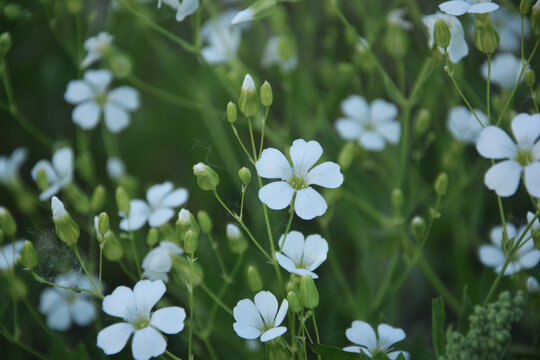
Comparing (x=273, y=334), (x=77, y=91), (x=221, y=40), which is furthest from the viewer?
(x=221, y=40)

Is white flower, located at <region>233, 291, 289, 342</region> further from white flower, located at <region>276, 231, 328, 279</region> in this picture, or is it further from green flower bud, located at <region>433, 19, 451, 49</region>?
green flower bud, located at <region>433, 19, 451, 49</region>

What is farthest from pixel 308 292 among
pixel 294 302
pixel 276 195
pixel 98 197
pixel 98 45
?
pixel 98 45

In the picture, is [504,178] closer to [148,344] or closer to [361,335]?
[361,335]

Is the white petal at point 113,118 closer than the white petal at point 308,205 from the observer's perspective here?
No

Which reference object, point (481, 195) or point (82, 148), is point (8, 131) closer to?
point (82, 148)

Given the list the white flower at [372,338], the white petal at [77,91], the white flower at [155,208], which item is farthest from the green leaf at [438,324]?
the white petal at [77,91]

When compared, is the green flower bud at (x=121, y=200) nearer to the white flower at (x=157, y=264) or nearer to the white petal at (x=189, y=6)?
the white flower at (x=157, y=264)
